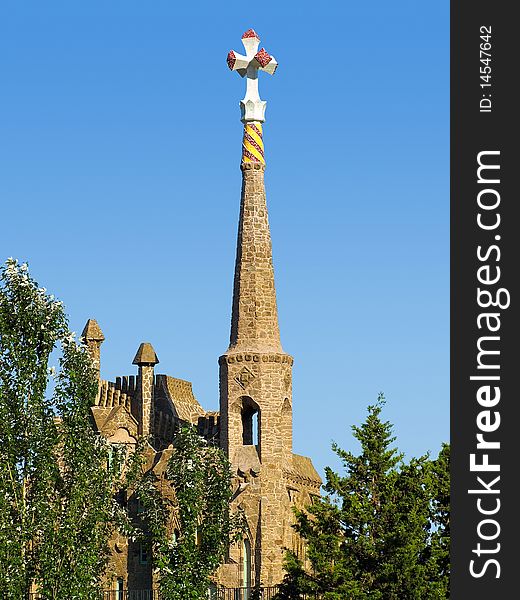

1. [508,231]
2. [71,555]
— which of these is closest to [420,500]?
[71,555]

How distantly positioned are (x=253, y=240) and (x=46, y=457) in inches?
608

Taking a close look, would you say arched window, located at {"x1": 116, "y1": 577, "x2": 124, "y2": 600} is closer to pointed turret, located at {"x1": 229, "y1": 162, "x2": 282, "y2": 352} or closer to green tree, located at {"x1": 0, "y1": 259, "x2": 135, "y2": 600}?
pointed turret, located at {"x1": 229, "y1": 162, "x2": 282, "y2": 352}

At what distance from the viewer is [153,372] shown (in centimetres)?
5062

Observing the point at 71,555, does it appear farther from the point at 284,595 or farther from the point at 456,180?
the point at 456,180

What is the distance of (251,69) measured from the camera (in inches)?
1847

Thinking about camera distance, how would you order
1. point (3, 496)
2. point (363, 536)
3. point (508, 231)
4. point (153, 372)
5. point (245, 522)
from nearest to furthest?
point (508, 231)
point (3, 496)
point (363, 536)
point (245, 522)
point (153, 372)

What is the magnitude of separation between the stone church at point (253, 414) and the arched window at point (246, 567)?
1.3 inches

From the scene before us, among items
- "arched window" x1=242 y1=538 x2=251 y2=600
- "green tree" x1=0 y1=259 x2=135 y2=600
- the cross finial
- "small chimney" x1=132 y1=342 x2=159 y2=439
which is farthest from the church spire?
"green tree" x1=0 y1=259 x2=135 y2=600

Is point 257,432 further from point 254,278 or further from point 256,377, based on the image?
point 254,278

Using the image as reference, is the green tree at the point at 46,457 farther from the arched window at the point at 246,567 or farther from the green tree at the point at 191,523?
the arched window at the point at 246,567

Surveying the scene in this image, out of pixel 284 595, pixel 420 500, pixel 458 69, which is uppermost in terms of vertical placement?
pixel 458 69

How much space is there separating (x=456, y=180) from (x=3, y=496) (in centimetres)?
1700

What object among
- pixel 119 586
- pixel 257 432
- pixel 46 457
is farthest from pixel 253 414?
pixel 46 457

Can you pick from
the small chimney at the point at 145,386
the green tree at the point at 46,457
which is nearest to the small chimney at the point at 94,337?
the small chimney at the point at 145,386
